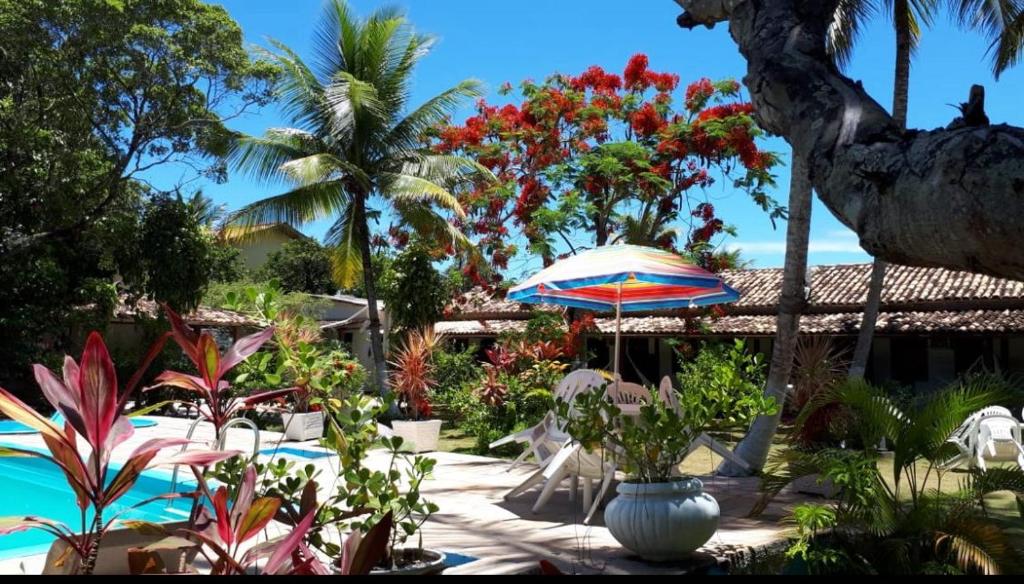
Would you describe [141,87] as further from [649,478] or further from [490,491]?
[649,478]

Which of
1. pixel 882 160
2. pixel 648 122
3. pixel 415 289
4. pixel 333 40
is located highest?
pixel 333 40

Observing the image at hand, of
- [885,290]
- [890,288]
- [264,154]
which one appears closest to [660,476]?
[264,154]

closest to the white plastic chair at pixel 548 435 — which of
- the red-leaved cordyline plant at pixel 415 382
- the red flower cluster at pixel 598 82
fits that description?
the red-leaved cordyline plant at pixel 415 382

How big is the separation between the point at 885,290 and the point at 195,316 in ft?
61.7

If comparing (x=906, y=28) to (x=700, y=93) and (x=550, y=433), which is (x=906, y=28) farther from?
(x=550, y=433)

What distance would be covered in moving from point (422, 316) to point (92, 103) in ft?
28.8

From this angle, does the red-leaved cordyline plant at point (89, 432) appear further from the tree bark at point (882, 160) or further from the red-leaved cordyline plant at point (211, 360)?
the tree bark at point (882, 160)

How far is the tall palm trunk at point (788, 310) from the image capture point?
9656 millimetres

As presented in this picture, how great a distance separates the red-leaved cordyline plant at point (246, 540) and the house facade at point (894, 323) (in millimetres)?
14767

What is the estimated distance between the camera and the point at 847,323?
19359 millimetres

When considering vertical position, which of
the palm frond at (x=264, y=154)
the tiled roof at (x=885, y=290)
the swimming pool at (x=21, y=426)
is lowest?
the swimming pool at (x=21, y=426)

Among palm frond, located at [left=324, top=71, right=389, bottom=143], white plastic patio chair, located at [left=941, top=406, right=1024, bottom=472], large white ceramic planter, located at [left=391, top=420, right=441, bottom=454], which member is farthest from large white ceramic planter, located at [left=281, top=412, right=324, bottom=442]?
white plastic patio chair, located at [left=941, top=406, right=1024, bottom=472]

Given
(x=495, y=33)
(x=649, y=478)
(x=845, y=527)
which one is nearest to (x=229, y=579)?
(x=649, y=478)

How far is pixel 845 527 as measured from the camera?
209 inches
